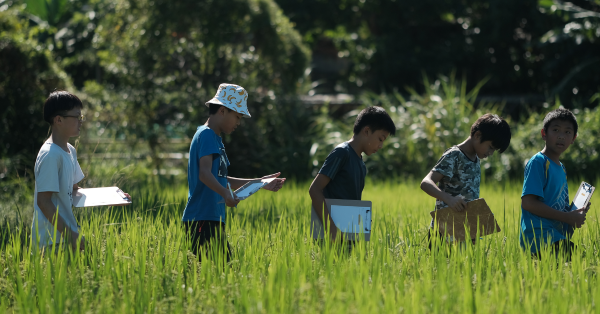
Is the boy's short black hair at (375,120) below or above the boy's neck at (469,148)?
above

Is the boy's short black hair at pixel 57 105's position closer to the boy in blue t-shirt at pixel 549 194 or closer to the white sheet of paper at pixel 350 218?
the white sheet of paper at pixel 350 218

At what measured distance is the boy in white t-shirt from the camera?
2.92m

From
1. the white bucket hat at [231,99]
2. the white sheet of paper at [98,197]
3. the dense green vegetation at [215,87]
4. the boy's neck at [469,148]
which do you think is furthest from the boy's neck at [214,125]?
the dense green vegetation at [215,87]

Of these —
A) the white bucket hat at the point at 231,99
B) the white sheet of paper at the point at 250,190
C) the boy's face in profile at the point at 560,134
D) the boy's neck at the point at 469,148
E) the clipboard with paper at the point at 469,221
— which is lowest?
the clipboard with paper at the point at 469,221

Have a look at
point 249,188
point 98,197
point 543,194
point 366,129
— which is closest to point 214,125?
point 249,188

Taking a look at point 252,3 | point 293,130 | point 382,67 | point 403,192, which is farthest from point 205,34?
point 382,67

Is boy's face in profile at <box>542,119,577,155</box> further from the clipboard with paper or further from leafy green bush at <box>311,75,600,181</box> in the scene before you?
leafy green bush at <box>311,75,600,181</box>

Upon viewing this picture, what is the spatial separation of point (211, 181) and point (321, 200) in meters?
0.63

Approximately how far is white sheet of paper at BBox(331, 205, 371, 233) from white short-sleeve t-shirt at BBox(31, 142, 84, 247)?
1417mm

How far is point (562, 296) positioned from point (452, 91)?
7579 millimetres

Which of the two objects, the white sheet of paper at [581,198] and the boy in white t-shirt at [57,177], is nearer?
the boy in white t-shirt at [57,177]

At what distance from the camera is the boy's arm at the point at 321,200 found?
130 inches

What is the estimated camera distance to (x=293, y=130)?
1030cm

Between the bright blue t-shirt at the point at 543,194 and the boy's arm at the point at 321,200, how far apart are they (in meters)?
1.12
